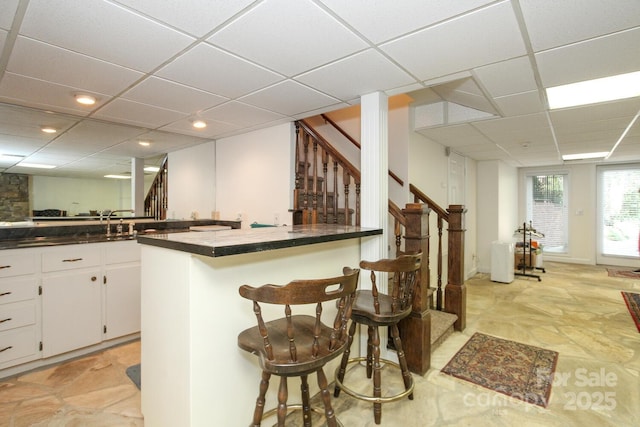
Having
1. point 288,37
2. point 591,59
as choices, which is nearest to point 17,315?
point 288,37

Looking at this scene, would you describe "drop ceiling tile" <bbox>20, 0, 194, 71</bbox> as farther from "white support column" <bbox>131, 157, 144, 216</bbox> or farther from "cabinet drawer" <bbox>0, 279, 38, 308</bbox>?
"white support column" <bbox>131, 157, 144, 216</bbox>

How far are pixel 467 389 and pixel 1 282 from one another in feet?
11.7

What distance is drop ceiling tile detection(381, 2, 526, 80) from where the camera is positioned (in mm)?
1547

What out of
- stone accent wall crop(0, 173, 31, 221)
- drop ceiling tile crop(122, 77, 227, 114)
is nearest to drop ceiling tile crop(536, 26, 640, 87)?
drop ceiling tile crop(122, 77, 227, 114)

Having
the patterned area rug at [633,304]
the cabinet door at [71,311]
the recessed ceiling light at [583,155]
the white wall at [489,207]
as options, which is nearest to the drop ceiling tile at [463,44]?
the cabinet door at [71,311]

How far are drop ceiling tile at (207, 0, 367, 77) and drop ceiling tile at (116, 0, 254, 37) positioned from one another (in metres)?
0.07

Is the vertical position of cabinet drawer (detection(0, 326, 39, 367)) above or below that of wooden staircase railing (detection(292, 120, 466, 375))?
below

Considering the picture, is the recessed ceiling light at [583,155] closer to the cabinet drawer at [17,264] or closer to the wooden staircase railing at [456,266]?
the wooden staircase railing at [456,266]

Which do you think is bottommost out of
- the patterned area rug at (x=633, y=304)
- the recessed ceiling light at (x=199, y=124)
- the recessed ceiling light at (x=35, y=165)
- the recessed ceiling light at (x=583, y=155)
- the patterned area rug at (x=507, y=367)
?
the patterned area rug at (x=507, y=367)

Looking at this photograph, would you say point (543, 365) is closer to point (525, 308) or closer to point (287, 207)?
point (525, 308)

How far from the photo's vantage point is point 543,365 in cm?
256

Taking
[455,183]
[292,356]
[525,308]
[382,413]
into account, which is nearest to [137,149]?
[292,356]

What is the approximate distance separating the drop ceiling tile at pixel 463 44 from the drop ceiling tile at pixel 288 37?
12.4 inches

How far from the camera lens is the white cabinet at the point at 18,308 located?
226 centimetres
